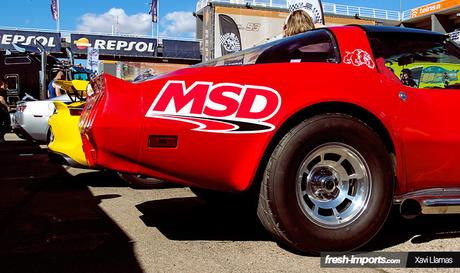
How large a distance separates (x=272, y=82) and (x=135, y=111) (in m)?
0.81

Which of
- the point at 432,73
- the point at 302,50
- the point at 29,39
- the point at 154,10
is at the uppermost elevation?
the point at 154,10

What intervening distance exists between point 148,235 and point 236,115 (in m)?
1.18

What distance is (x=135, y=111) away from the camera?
273cm

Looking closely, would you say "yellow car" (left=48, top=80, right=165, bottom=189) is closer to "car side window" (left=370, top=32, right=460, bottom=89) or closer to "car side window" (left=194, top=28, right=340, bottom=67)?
"car side window" (left=194, top=28, right=340, bottom=67)

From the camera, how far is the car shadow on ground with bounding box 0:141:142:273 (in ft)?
9.18

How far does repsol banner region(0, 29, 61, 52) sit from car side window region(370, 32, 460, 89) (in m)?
38.0

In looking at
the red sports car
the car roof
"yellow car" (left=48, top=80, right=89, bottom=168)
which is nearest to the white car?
"yellow car" (left=48, top=80, right=89, bottom=168)

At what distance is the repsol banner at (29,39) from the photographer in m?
37.7

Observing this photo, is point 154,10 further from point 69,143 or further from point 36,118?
point 69,143

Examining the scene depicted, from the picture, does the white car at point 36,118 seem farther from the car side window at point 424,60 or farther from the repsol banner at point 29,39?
the repsol banner at point 29,39

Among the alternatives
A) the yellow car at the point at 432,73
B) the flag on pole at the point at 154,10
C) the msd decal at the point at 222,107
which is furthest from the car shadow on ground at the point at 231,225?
the flag on pole at the point at 154,10

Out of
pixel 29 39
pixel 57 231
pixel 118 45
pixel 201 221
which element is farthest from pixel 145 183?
pixel 118 45

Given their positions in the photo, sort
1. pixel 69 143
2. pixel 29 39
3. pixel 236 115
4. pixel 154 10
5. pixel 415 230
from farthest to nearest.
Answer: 1. pixel 154 10
2. pixel 29 39
3. pixel 69 143
4. pixel 415 230
5. pixel 236 115

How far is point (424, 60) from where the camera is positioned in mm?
3605
